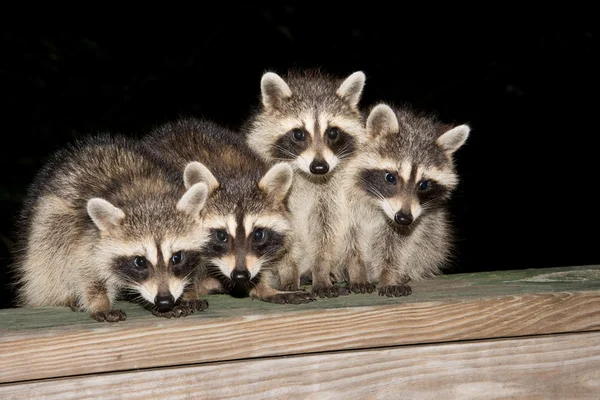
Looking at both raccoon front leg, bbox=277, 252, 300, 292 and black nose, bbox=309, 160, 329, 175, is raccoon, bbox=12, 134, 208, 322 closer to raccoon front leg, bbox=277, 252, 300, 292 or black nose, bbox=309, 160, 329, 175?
raccoon front leg, bbox=277, 252, 300, 292

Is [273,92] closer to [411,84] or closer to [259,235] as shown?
[259,235]

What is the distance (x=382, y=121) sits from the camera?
3803 mm

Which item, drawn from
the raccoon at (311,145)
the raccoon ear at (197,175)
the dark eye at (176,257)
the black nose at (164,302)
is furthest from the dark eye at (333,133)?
the black nose at (164,302)

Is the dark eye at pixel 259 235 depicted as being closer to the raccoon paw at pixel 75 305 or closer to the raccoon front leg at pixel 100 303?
the raccoon front leg at pixel 100 303

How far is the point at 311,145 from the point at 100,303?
1.38m

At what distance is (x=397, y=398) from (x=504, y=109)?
4.17 meters

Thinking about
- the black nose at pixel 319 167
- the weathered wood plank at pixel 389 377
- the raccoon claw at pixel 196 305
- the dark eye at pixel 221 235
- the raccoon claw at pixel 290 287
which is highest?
the black nose at pixel 319 167

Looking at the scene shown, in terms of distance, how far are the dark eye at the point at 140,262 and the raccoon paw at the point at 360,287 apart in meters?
0.88

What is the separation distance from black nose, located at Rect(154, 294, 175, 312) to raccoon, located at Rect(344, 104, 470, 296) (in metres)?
1.00

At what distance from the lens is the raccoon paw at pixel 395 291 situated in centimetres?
311

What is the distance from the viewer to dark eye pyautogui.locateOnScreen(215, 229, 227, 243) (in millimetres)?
3355

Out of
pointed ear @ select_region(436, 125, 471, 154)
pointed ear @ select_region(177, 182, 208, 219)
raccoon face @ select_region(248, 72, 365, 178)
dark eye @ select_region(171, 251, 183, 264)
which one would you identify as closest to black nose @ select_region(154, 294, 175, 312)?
dark eye @ select_region(171, 251, 183, 264)

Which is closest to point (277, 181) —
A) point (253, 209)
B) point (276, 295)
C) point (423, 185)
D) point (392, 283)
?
point (253, 209)

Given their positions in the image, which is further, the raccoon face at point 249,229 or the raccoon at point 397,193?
the raccoon at point 397,193
